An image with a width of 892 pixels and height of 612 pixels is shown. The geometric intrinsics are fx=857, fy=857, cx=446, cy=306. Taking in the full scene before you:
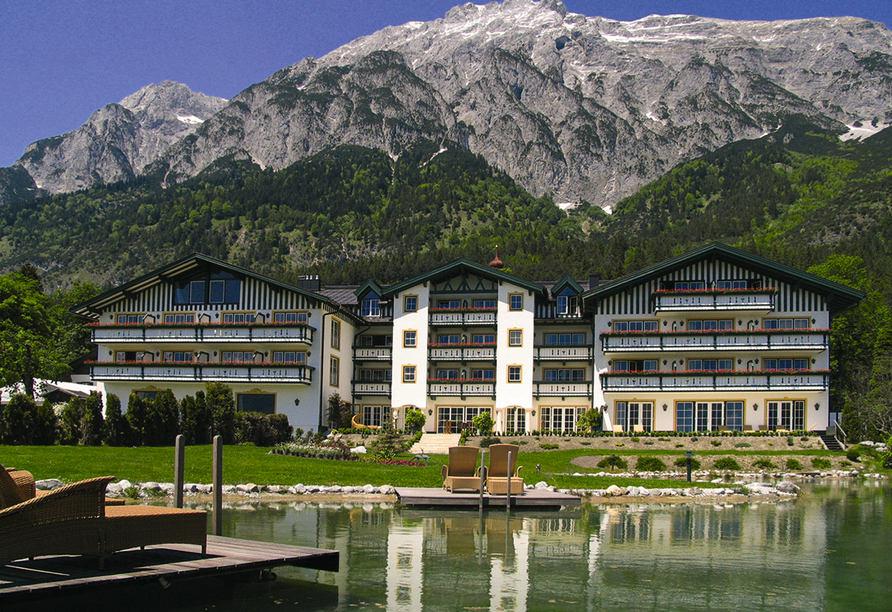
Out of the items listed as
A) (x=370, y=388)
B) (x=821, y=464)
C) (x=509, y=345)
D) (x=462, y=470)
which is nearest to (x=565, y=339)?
(x=509, y=345)

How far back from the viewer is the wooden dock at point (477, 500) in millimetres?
22062

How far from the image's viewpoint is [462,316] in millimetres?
53250

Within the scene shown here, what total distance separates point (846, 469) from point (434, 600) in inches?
1342

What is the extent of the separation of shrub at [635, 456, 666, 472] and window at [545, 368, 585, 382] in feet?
52.6

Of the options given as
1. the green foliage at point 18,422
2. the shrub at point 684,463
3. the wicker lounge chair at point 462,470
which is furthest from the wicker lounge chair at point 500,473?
the green foliage at point 18,422

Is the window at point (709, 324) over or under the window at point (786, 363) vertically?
over

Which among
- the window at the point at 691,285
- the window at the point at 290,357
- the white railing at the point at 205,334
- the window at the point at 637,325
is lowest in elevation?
the window at the point at 290,357

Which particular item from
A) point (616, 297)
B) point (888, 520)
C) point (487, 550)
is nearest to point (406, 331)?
point (616, 297)

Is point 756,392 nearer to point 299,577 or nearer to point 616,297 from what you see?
point 616,297

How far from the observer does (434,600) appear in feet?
39.2

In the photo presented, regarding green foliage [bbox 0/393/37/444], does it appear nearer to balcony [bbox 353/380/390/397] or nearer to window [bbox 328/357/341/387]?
window [bbox 328/357/341/387]

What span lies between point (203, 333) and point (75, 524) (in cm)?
4286

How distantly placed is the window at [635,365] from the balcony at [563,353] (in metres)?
1.76

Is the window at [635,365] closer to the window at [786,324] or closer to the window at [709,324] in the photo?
the window at [709,324]
